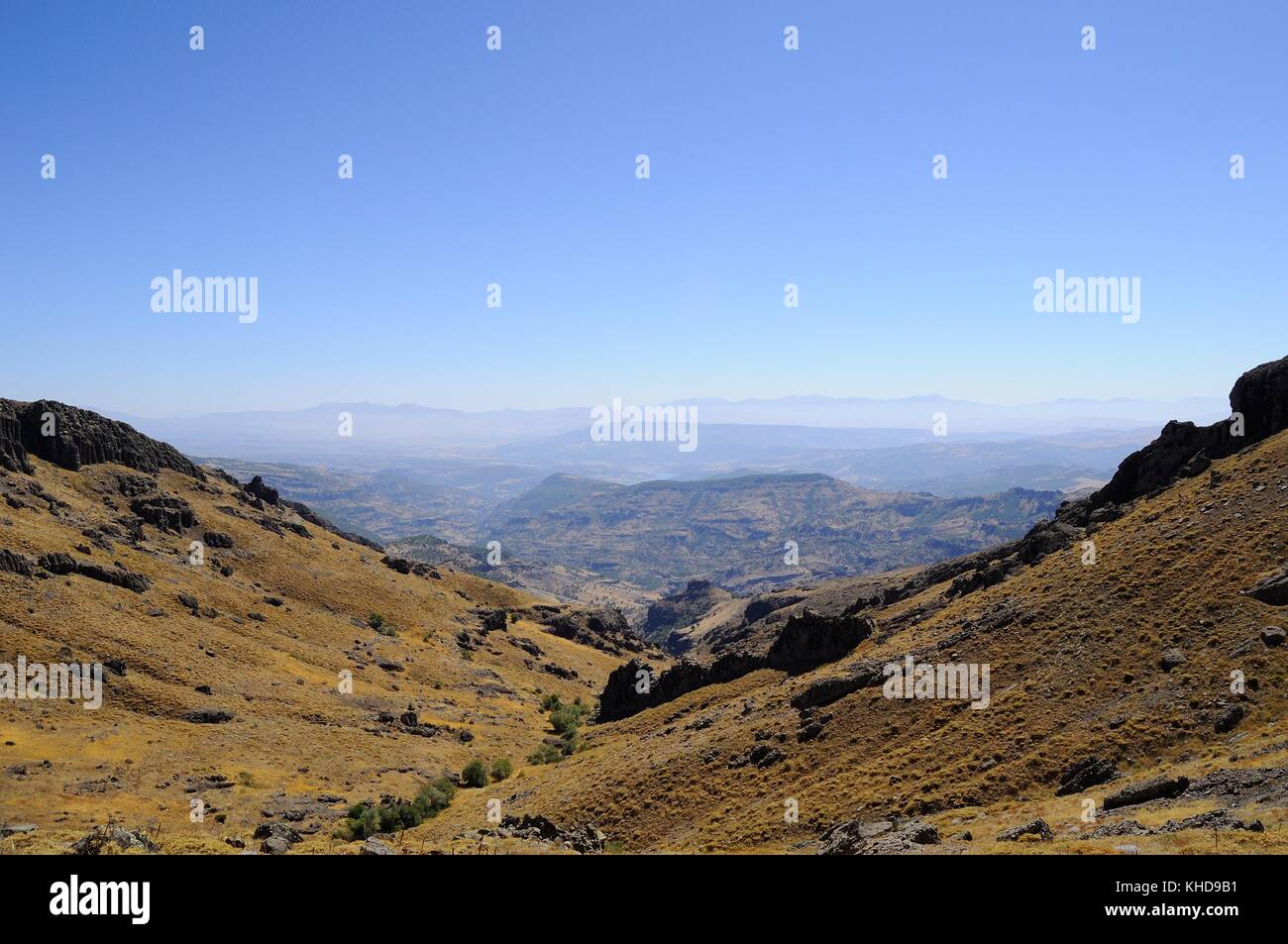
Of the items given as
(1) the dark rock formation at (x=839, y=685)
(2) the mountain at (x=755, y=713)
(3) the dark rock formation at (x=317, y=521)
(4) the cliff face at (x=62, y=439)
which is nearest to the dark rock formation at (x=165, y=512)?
(2) the mountain at (x=755, y=713)

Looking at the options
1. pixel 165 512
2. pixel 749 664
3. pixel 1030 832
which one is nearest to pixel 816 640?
pixel 749 664

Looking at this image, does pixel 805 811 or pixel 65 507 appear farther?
pixel 65 507

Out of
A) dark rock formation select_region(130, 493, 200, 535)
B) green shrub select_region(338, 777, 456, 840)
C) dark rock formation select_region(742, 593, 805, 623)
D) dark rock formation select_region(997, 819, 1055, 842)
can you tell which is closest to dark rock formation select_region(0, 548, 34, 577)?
dark rock formation select_region(130, 493, 200, 535)

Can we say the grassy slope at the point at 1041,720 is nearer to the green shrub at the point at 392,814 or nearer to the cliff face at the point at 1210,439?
the green shrub at the point at 392,814
